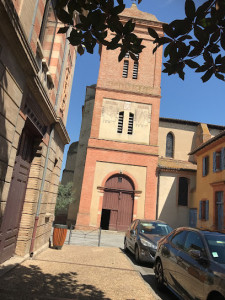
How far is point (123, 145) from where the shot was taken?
21531mm

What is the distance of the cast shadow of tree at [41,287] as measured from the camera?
4195mm

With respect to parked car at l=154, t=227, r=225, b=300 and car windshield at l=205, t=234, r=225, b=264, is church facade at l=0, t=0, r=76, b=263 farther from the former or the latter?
car windshield at l=205, t=234, r=225, b=264

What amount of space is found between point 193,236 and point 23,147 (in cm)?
507

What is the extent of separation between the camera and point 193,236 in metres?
4.80

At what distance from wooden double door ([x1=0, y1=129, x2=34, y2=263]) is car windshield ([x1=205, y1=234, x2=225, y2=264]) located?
14.8ft

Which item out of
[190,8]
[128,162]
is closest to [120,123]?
[128,162]

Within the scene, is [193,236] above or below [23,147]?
below

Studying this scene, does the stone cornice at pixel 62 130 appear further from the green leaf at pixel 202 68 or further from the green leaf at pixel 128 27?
the green leaf at pixel 202 68

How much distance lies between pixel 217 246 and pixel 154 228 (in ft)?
18.2

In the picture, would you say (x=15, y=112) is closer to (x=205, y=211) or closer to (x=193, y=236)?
(x=193, y=236)

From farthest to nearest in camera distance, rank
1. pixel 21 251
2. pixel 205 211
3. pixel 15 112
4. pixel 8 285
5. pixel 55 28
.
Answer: pixel 205 211, pixel 55 28, pixel 21 251, pixel 15 112, pixel 8 285

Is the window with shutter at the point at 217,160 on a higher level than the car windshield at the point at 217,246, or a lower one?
higher

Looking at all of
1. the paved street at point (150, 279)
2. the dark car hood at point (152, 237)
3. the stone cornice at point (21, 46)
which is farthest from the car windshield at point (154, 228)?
the stone cornice at point (21, 46)

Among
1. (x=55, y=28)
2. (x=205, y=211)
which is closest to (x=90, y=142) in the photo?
(x=205, y=211)
